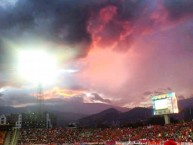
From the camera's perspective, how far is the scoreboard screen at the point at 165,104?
281 ft

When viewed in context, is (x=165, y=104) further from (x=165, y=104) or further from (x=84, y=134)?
(x=84, y=134)

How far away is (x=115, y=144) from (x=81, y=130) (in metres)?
35.9

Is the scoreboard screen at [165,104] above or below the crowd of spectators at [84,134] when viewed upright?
above

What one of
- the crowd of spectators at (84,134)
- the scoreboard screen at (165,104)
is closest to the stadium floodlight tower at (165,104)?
the scoreboard screen at (165,104)

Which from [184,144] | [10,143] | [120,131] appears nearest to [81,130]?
[120,131]

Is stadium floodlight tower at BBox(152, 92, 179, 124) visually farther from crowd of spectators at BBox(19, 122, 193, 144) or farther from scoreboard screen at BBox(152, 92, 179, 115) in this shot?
crowd of spectators at BBox(19, 122, 193, 144)

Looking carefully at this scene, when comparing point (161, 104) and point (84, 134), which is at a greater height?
point (161, 104)

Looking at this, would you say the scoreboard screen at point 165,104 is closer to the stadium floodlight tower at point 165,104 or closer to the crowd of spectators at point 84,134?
the stadium floodlight tower at point 165,104

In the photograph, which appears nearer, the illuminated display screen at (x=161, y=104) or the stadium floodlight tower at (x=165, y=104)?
the stadium floodlight tower at (x=165, y=104)

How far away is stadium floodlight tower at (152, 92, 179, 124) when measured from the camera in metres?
85.5

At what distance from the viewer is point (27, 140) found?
98688mm

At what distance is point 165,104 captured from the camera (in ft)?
290

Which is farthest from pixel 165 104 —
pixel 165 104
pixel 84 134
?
pixel 84 134

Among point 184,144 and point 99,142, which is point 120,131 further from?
point 184,144
